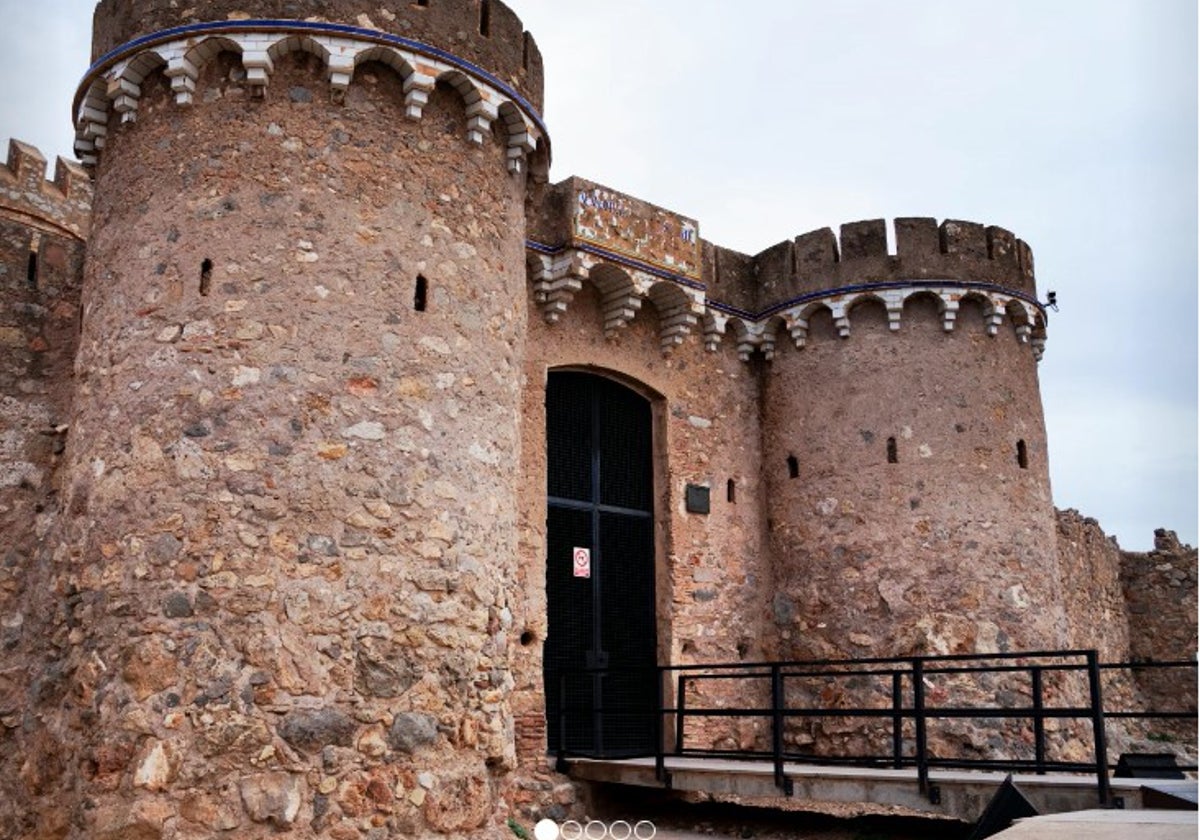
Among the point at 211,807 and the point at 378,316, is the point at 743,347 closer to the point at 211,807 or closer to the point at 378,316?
the point at 378,316

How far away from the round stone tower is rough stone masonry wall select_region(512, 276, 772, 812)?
1.23 feet

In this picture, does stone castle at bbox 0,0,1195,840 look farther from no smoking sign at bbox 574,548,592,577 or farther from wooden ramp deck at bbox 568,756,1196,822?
wooden ramp deck at bbox 568,756,1196,822

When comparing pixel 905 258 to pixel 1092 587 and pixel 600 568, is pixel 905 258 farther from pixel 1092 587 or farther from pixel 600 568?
pixel 1092 587

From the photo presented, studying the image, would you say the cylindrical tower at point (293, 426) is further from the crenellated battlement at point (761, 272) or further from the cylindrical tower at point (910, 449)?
the cylindrical tower at point (910, 449)

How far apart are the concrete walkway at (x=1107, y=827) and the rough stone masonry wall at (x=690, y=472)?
220 inches

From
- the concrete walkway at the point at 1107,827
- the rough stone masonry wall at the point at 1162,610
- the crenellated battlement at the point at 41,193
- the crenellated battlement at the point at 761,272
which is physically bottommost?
the concrete walkway at the point at 1107,827

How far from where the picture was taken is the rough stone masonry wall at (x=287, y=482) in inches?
277

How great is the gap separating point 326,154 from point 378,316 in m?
1.25

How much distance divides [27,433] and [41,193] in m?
7.12

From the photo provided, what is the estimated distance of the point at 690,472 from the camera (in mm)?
12656

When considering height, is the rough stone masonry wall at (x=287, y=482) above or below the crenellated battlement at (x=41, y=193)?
below

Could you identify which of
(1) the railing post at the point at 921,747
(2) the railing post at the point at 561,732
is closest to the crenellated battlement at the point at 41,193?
(2) the railing post at the point at 561,732

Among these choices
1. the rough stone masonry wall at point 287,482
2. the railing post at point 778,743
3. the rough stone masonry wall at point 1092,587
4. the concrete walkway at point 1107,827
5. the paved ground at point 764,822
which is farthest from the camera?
the rough stone masonry wall at point 1092,587

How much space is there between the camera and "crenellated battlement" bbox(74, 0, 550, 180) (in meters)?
8.27
